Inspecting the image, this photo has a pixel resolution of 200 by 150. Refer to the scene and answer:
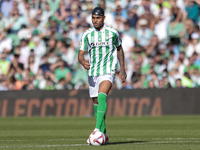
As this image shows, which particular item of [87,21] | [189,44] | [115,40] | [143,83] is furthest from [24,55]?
[115,40]

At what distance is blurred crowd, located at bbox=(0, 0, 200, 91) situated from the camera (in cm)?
1773

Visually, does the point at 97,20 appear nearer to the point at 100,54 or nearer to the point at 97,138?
the point at 100,54

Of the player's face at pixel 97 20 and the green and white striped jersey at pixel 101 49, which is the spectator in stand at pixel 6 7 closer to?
the green and white striped jersey at pixel 101 49

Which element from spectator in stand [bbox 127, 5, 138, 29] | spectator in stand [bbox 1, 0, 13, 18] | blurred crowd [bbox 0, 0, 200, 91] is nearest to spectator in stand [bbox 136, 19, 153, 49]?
blurred crowd [bbox 0, 0, 200, 91]

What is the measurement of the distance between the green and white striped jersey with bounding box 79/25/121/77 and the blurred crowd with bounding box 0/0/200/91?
9583 mm

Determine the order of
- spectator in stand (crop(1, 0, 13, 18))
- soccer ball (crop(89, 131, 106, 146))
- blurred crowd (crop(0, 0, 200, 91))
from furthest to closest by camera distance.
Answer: spectator in stand (crop(1, 0, 13, 18))
blurred crowd (crop(0, 0, 200, 91))
soccer ball (crop(89, 131, 106, 146))

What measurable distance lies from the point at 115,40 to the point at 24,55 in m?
11.4

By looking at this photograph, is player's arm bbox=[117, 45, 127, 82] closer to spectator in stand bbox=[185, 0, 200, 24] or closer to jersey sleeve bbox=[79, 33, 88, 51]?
jersey sleeve bbox=[79, 33, 88, 51]

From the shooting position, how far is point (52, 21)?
19.3 meters

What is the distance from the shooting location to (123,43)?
59.8 feet

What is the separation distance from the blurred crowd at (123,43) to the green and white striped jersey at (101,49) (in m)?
9.58

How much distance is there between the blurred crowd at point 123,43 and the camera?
1773 cm

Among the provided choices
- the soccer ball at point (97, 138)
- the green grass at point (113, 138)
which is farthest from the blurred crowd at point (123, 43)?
the soccer ball at point (97, 138)

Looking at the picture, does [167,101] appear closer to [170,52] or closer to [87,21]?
[170,52]
